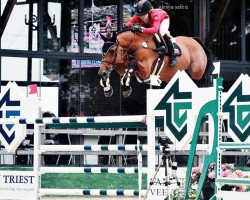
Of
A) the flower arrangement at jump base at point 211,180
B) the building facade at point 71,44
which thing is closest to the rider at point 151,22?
the flower arrangement at jump base at point 211,180

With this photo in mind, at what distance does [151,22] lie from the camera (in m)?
9.63

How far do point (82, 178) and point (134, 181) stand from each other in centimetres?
83

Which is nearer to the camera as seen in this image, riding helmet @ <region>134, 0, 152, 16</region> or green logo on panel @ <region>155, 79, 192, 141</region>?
green logo on panel @ <region>155, 79, 192, 141</region>

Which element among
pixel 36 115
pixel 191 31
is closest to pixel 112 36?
pixel 36 115

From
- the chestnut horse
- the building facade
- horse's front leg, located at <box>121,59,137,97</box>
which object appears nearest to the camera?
horse's front leg, located at <box>121,59,137,97</box>

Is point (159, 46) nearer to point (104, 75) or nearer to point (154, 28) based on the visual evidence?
point (154, 28)

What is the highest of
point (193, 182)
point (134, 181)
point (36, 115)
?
point (36, 115)

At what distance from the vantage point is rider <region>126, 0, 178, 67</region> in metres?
9.41

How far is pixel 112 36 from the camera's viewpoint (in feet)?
31.7

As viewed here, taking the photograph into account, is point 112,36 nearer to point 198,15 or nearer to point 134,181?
point 134,181

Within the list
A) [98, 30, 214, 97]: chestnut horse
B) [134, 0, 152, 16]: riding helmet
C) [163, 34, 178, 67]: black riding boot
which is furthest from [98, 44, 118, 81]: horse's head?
[163, 34, 178, 67]: black riding boot

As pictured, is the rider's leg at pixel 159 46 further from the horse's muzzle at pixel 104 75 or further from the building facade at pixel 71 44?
the building facade at pixel 71 44

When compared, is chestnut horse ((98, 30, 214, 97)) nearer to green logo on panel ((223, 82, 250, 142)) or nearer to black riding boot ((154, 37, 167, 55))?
black riding boot ((154, 37, 167, 55))

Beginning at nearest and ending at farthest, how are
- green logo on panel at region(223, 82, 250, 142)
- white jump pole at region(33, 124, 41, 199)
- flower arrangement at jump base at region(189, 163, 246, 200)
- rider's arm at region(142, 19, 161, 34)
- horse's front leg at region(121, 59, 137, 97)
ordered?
flower arrangement at jump base at region(189, 163, 246, 200) < green logo on panel at region(223, 82, 250, 142) < white jump pole at region(33, 124, 41, 199) < horse's front leg at region(121, 59, 137, 97) < rider's arm at region(142, 19, 161, 34)
